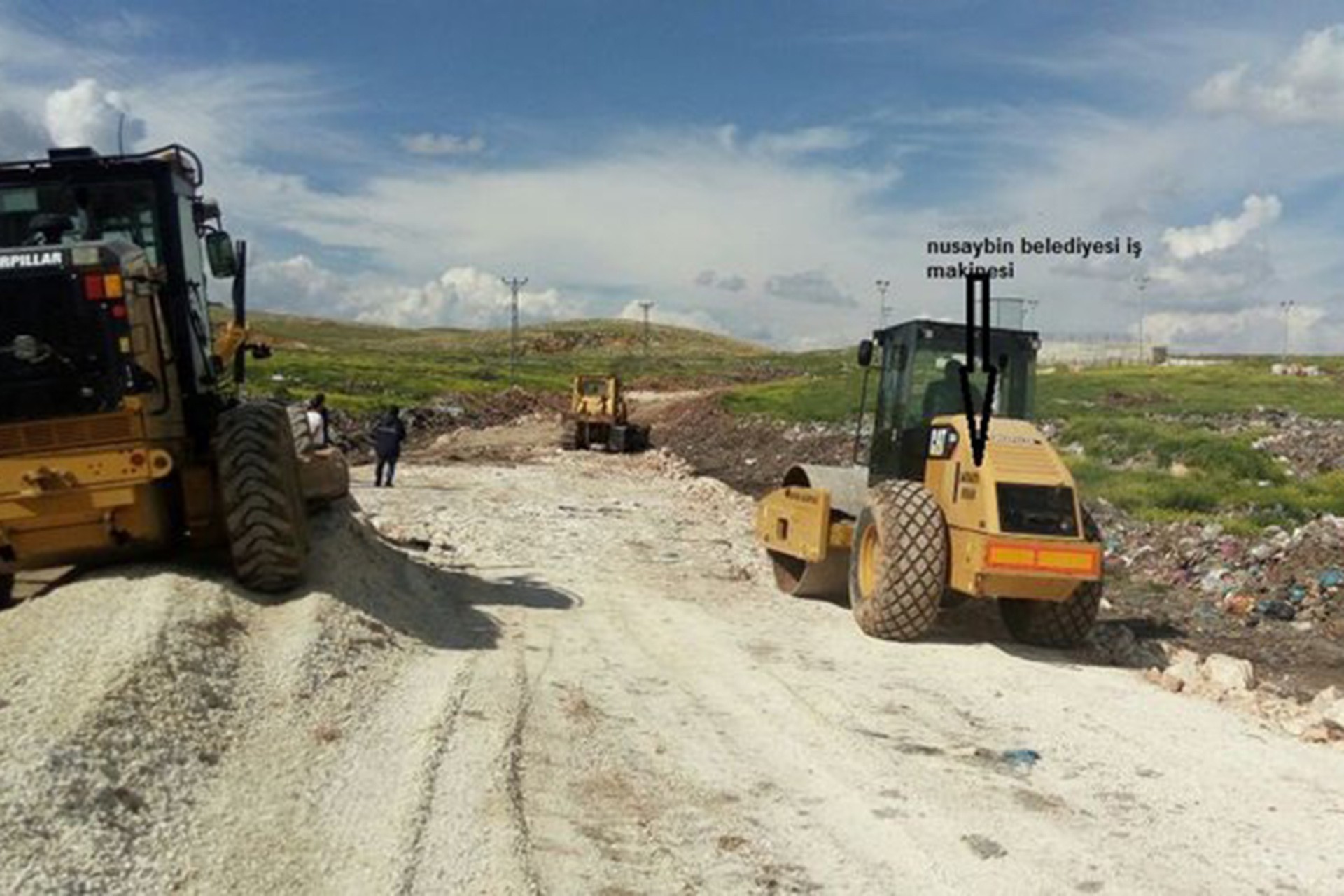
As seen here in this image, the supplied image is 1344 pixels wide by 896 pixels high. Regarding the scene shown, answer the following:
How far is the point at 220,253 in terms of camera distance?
1000 cm

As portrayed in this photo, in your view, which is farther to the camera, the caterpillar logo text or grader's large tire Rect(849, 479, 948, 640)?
grader's large tire Rect(849, 479, 948, 640)

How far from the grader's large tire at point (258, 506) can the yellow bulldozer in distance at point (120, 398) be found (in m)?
0.01

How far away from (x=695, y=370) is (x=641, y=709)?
101 m

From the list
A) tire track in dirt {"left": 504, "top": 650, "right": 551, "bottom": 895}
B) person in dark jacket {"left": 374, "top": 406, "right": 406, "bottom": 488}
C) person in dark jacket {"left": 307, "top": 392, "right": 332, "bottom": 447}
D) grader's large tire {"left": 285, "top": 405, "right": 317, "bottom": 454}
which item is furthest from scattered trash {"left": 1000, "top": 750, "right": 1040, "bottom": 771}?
person in dark jacket {"left": 374, "top": 406, "right": 406, "bottom": 488}

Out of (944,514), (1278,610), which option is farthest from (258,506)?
(1278,610)

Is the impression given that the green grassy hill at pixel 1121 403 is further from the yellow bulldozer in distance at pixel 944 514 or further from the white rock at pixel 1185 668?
the white rock at pixel 1185 668

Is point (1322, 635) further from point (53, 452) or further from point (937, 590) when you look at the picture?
point (53, 452)

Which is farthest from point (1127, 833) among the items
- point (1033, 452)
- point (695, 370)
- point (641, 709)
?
point (695, 370)

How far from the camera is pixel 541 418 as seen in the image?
5000 cm

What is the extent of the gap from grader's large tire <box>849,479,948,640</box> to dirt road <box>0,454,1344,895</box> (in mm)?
250

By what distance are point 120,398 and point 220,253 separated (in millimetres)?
2155

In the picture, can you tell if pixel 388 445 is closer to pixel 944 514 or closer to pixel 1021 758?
pixel 944 514

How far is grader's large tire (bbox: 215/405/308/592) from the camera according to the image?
855 centimetres

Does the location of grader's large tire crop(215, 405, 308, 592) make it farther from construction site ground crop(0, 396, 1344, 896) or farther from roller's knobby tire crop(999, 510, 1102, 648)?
roller's knobby tire crop(999, 510, 1102, 648)
